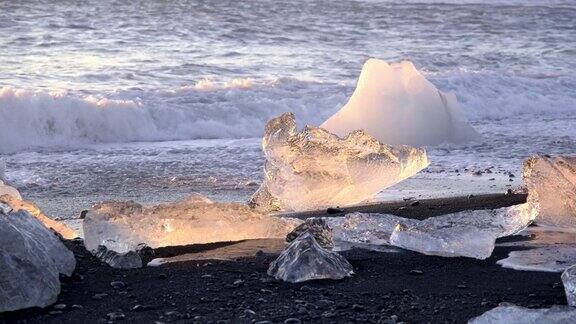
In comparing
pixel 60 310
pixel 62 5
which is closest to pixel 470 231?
pixel 60 310

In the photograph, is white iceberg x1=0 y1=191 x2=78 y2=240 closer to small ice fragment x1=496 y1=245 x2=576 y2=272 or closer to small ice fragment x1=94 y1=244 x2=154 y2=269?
small ice fragment x1=94 y1=244 x2=154 y2=269

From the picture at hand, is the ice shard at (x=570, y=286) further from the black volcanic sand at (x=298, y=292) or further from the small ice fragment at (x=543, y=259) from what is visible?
the small ice fragment at (x=543, y=259)

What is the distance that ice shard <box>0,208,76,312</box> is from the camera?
287 centimetres

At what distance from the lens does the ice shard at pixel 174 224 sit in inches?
148

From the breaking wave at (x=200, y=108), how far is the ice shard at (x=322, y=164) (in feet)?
12.8

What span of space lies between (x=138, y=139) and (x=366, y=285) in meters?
5.74

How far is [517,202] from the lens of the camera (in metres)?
4.95

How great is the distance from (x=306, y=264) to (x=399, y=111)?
397cm

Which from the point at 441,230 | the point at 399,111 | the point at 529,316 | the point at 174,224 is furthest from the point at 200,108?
the point at 529,316

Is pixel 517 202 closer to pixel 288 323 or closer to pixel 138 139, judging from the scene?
pixel 288 323

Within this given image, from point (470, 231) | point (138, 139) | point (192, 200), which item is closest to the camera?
point (470, 231)

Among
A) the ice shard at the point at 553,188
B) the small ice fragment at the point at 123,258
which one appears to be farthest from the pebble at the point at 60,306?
the ice shard at the point at 553,188

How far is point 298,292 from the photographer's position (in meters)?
3.12

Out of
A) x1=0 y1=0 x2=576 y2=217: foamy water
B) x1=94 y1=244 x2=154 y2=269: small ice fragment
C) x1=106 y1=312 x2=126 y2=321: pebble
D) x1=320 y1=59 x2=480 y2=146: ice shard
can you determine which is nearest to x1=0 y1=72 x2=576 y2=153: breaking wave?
x1=0 y1=0 x2=576 y2=217: foamy water
